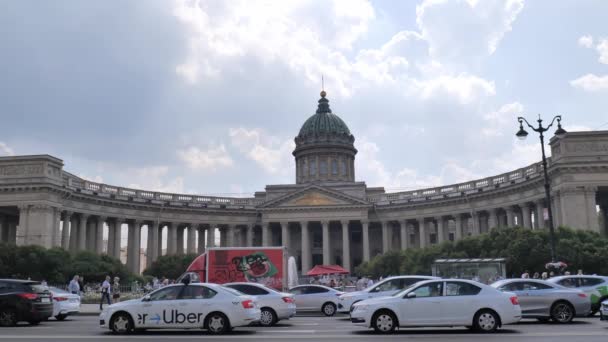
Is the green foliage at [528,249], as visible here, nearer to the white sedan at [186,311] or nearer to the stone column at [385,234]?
the stone column at [385,234]

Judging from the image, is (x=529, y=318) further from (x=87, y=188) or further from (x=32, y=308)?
(x=87, y=188)

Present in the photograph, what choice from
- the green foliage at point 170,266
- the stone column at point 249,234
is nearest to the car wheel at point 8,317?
the green foliage at point 170,266

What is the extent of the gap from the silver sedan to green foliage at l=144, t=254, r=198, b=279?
5250 centimetres

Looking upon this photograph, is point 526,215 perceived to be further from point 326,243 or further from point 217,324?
point 217,324

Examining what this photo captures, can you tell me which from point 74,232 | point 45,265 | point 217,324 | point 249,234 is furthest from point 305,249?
point 217,324

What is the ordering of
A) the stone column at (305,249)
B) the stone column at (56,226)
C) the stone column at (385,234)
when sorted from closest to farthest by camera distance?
the stone column at (56,226)
the stone column at (305,249)
the stone column at (385,234)

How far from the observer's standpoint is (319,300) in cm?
3078

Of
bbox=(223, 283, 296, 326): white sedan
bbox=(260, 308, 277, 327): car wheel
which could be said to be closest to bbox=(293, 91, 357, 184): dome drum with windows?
bbox=(223, 283, 296, 326): white sedan

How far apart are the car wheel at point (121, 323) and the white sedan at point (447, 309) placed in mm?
8047

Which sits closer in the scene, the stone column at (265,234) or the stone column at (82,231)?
the stone column at (82,231)

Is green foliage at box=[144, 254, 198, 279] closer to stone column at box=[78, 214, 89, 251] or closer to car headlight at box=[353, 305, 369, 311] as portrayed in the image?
stone column at box=[78, 214, 89, 251]

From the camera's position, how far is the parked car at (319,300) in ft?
101

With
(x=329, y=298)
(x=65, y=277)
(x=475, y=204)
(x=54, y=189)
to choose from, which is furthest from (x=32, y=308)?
(x=475, y=204)

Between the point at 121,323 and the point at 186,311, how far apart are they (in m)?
2.33
